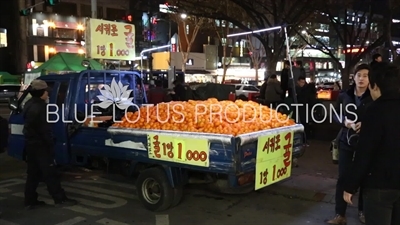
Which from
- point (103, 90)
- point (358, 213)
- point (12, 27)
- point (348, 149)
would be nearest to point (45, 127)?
point (103, 90)

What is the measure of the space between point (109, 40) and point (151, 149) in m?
3.53

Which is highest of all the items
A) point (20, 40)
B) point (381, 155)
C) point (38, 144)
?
point (20, 40)

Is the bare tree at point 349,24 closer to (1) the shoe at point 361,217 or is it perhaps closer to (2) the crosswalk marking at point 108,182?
(1) the shoe at point 361,217

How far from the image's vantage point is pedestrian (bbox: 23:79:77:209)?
18.6 feet

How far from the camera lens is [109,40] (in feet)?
26.4

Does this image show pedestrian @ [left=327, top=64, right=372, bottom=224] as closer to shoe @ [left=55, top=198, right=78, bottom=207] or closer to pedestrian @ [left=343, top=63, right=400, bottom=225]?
pedestrian @ [left=343, top=63, right=400, bottom=225]

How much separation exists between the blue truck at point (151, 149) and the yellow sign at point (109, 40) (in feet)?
2.55

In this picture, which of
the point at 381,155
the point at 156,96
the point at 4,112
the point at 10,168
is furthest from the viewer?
the point at 4,112

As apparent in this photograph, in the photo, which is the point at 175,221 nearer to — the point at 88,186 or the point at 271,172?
the point at 271,172

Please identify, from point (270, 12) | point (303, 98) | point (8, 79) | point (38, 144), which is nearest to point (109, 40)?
point (38, 144)

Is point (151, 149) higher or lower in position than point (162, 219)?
higher

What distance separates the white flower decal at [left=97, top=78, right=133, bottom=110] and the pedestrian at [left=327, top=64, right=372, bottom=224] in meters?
3.89

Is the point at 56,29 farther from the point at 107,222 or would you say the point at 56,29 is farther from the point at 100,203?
the point at 107,222

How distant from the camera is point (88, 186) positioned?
281 inches
